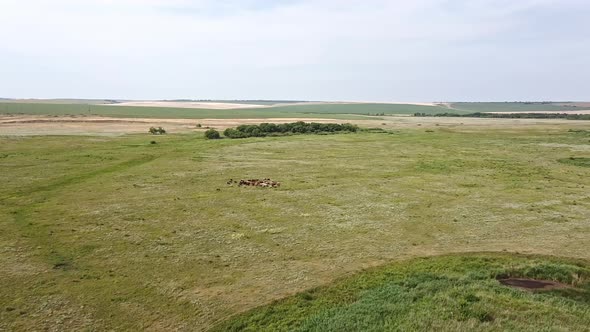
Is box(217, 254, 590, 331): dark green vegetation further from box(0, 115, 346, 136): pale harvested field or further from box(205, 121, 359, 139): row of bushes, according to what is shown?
box(0, 115, 346, 136): pale harvested field

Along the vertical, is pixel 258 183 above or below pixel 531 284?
above

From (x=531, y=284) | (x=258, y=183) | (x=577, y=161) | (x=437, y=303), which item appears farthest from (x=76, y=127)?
(x=531, y=284)

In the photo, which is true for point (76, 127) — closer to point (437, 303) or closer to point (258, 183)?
point (258, 183)

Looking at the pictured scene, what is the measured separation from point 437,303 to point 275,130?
80.3 m

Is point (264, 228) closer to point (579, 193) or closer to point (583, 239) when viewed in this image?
point (583, 239)

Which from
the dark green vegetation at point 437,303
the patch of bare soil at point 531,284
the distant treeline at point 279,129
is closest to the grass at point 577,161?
the dark green vegetation at point 437,303

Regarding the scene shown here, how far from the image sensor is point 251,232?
2730 cm

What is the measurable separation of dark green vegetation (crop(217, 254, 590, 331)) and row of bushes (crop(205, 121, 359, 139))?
67.0m

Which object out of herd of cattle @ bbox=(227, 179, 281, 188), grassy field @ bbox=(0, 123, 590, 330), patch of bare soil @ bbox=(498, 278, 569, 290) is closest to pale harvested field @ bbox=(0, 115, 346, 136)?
grassy field @ bbox=(0, 123, 590, 330)

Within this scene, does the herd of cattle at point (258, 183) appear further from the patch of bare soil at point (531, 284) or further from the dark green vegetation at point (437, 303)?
the patch of bare soil at point (531, 284)

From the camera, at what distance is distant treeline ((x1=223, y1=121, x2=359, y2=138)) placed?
89188mm

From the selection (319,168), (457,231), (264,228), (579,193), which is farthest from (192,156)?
(579,193)

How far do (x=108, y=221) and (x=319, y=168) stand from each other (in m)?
27.3

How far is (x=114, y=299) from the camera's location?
18062mm
